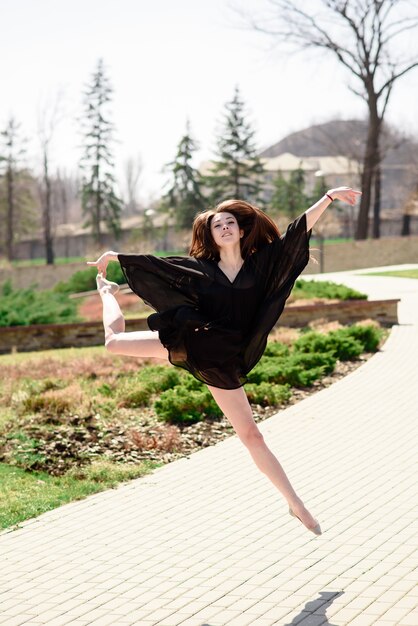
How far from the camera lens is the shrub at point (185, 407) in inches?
459

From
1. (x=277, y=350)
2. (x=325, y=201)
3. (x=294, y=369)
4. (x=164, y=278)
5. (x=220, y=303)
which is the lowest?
(x=277, y=350)

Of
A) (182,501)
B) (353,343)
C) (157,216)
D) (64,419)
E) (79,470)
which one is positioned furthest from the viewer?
(157,216)

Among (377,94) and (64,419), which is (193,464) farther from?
(377,94)

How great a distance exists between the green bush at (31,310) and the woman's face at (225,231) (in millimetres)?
16694

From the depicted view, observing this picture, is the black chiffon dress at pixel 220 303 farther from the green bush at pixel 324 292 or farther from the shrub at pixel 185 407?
the green bush at pixel 324 292

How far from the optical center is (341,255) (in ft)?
151

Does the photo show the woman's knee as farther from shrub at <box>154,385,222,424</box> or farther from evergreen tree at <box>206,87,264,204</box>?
evergreen tree at <box>206,87,264,204</box>

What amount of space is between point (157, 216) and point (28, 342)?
283 ft

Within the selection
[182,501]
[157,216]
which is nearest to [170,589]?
[182,501]

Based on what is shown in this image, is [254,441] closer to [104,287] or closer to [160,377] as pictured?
[104,287]

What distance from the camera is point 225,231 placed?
6023 millimetres

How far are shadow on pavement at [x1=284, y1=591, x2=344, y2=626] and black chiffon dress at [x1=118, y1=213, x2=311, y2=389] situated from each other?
1.27 m

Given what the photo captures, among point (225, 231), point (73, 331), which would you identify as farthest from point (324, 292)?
point (225, 231)

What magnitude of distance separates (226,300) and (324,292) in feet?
59.3
